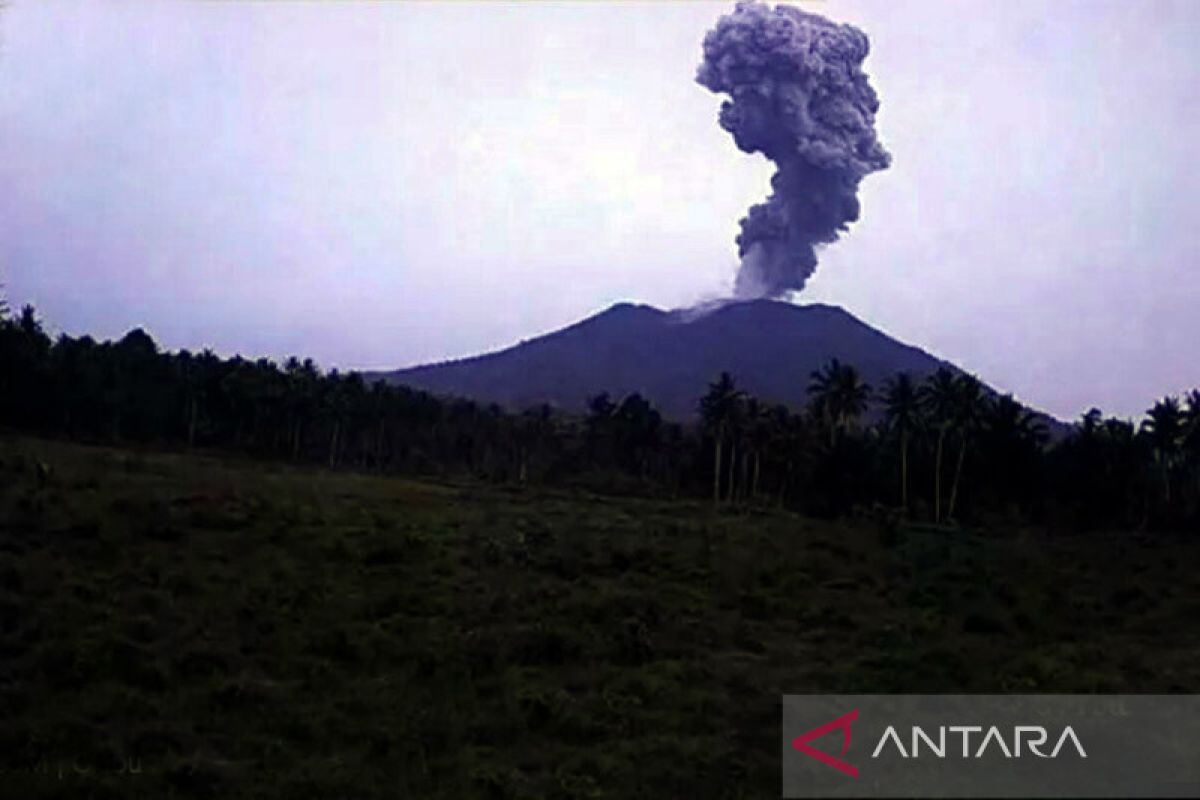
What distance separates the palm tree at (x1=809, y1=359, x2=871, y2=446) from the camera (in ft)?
261

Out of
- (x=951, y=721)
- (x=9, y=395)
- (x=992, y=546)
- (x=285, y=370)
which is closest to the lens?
(x=951, y=721)

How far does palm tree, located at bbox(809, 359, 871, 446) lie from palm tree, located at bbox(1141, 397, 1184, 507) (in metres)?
17.5

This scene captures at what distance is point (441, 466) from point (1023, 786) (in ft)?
290

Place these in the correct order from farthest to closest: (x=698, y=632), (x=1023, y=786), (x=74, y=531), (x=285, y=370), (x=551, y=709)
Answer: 1. (x=285, y=370)
2. (x=74, y=531)
3. (x=698, y=632)
4. (x=551, y=709)
5. (x=1023, y=786)

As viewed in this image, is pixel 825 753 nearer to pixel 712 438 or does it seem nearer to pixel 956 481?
pixel 956 481

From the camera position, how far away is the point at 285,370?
90875mm

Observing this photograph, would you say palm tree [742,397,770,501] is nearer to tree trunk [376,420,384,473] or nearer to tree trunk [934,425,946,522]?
tree trunk [934,425,946,522]

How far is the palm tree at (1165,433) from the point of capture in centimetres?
7031

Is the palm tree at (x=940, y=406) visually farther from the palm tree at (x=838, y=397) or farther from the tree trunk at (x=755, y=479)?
the tree trunk at (x=755, y=479)

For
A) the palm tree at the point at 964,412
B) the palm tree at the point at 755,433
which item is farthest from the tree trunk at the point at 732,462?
the palm tree at the point at 964,412

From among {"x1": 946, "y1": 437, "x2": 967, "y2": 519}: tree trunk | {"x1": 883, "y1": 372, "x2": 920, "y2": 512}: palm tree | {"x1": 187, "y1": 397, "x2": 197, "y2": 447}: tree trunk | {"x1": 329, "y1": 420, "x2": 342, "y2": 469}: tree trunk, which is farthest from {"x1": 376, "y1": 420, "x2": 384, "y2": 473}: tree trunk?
A: {"x1": 946, "y1": 437, "x2": 967, "y2": 519}: tree trunk

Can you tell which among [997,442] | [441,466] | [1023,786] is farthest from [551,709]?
[441,466]

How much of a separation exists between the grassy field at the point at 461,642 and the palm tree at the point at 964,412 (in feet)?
110

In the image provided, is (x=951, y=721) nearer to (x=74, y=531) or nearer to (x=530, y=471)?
(x=74, y=531)
